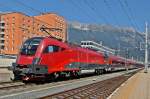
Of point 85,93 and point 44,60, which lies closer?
point 85,93

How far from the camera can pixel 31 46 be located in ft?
94.7

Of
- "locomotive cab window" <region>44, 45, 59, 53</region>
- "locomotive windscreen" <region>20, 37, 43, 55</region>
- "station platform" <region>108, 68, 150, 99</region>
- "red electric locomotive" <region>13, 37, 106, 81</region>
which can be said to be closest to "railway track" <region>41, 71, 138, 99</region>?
"station platform" <region>108, 68, 150, 99</region>

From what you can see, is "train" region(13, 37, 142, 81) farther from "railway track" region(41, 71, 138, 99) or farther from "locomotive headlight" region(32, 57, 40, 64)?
"railway track" region(41, 71, 138, 99)

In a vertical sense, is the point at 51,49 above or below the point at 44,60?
above

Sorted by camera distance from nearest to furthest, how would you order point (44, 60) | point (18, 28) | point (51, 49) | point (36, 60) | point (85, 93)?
point (85, 93) < point (36, 60) < point (44, 60) < point (51, 49) < point (18, 28)

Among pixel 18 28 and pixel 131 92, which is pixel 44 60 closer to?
pixel 131 92

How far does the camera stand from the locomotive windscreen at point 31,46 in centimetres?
2847

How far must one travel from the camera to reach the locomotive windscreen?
28.5 metres

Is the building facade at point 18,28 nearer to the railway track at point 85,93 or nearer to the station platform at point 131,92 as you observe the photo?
the station platform at point 131,92

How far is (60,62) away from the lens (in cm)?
3194

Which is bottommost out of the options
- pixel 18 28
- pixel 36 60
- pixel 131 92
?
pixel 131 92

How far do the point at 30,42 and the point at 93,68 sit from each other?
855 inches

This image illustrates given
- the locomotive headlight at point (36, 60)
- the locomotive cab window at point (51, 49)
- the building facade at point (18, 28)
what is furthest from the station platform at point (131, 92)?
the building facade at point (18, 28)

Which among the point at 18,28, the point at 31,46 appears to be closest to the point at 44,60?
the point at 31,46
